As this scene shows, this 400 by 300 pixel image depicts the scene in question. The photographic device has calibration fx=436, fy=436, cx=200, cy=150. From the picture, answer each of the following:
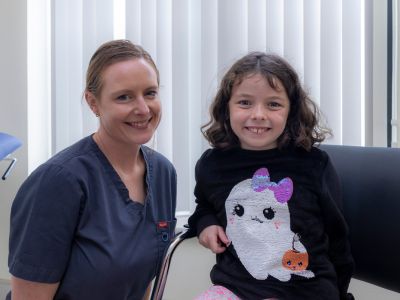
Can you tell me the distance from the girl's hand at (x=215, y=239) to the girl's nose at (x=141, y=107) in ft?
1.24

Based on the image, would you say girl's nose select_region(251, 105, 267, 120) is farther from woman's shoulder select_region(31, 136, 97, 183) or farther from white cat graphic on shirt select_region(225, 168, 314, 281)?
woman's shoulder select_region(31, 136, 97, 183)

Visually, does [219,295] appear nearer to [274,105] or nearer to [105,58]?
[274,105]

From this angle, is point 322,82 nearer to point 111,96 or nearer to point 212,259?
point 212,259

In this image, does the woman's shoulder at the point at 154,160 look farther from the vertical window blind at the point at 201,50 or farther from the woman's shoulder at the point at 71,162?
the vertical window blind at the point at 201,50

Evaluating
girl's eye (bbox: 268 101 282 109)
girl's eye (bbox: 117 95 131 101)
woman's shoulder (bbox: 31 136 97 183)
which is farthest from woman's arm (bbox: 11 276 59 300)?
girl's eye (bbox: 268 101 282 109)

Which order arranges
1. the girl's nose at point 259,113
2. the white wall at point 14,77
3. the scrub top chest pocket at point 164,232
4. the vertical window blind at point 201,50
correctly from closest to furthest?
the girl's nose at point 259,113
the scrub top chest pocket at point 164,232
the vertical window blind at point 201,50
the white wall at point 14,77

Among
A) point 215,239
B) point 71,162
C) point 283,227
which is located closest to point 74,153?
point 71,162

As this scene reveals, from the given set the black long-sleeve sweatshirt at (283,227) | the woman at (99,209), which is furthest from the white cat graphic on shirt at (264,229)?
the woman at (99,209)

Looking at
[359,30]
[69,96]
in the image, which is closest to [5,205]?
[69,96]

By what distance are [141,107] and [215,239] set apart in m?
0.41

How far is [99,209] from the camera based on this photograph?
109 cm

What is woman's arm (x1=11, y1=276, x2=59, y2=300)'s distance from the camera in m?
1.05

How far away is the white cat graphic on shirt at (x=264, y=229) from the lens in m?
1.11

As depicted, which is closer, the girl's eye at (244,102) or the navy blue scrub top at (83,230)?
the navy blue scrub top at (83,230)
